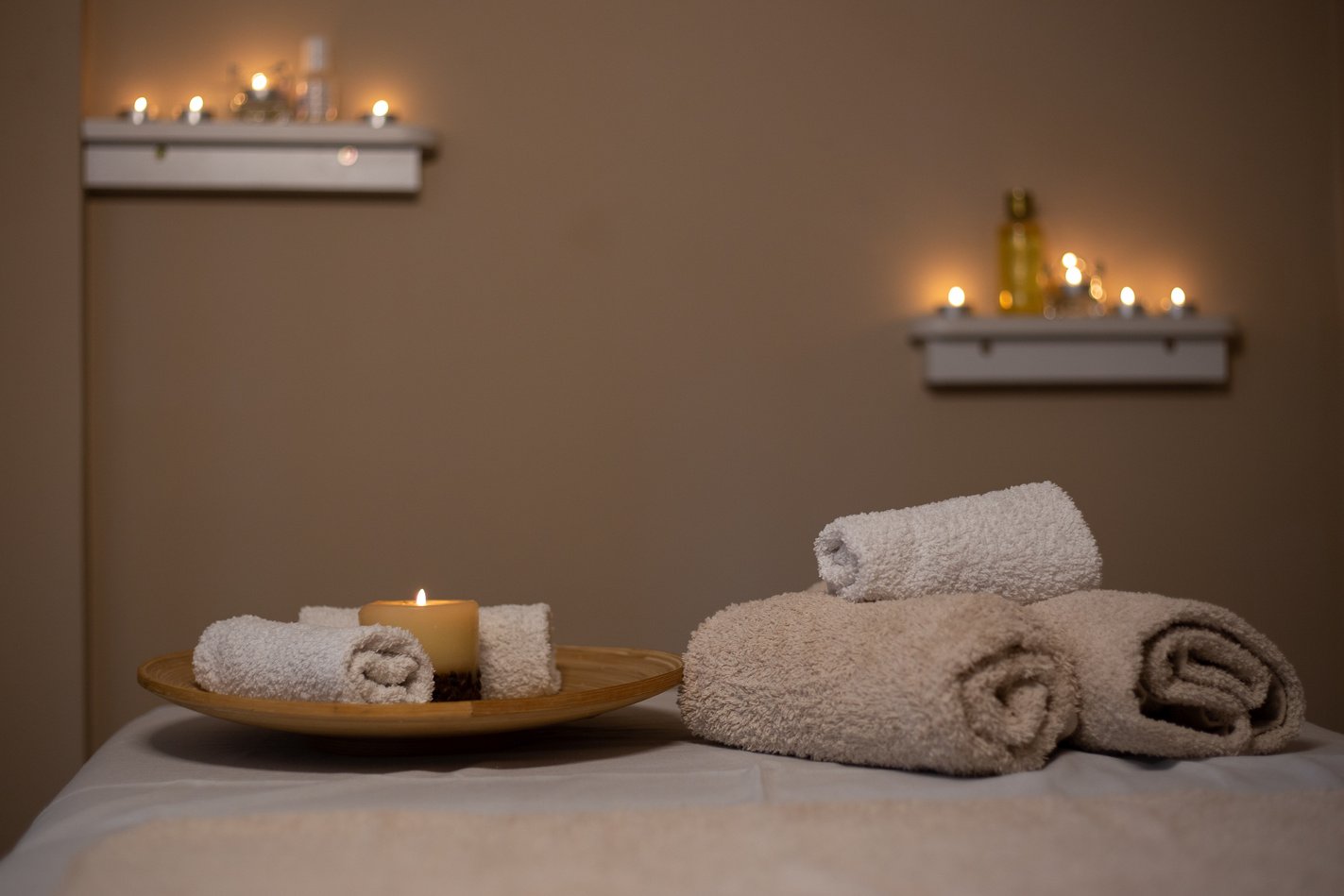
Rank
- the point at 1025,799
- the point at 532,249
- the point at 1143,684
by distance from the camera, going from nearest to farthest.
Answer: the point at 1025,799 < the point at 1143,684 < the point at 532,249

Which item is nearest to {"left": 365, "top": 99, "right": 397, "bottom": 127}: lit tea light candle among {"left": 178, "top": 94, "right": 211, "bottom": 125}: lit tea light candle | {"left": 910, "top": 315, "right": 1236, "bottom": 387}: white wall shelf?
{"left": 178, "top": 94, "right": 211, "bottom": 125}: lit tea light candle

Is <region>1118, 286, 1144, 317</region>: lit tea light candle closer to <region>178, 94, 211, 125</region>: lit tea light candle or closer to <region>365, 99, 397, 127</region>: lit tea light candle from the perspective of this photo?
<region>365, 99, 397, 127</region>: lit tea light candle

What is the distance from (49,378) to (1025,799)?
1.53 meters

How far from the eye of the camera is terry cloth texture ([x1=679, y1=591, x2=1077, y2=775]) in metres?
0.72

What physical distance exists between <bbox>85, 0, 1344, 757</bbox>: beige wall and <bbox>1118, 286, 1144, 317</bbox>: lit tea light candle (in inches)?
2.2

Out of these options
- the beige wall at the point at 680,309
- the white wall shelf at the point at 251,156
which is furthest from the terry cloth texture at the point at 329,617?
the white wall shelf at the point at 251,156

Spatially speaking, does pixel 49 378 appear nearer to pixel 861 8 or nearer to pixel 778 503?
pixel 778 503

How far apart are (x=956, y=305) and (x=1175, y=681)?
1.12 m

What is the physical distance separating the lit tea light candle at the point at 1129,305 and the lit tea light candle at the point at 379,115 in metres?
1.15

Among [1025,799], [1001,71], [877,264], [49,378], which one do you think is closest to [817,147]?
[877,264]

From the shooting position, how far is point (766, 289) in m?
1.84

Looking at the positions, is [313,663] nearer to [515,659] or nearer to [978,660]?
[515,659]

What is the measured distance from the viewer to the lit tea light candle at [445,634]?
84 centimetres

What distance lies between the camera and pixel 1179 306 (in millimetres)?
1858
